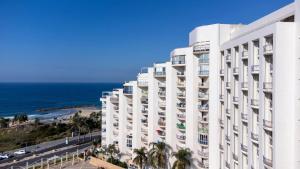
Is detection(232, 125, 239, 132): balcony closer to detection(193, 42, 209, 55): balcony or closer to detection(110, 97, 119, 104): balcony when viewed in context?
detection(193, 42, 209, 55): balcony

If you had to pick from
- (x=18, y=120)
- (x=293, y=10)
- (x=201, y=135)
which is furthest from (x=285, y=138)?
(x=18, y=120)

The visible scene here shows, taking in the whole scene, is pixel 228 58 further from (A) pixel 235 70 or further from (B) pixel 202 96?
(B) pixel 202 96

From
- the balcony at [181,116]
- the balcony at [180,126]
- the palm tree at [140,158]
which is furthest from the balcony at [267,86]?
the palm tree at [140,158]

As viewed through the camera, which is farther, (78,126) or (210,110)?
(78,126)

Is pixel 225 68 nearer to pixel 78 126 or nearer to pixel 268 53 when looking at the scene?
pixel 268 53

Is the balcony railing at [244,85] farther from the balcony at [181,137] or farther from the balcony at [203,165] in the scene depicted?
the balcony at [181,137]

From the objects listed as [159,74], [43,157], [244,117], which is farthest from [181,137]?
[43,157]
